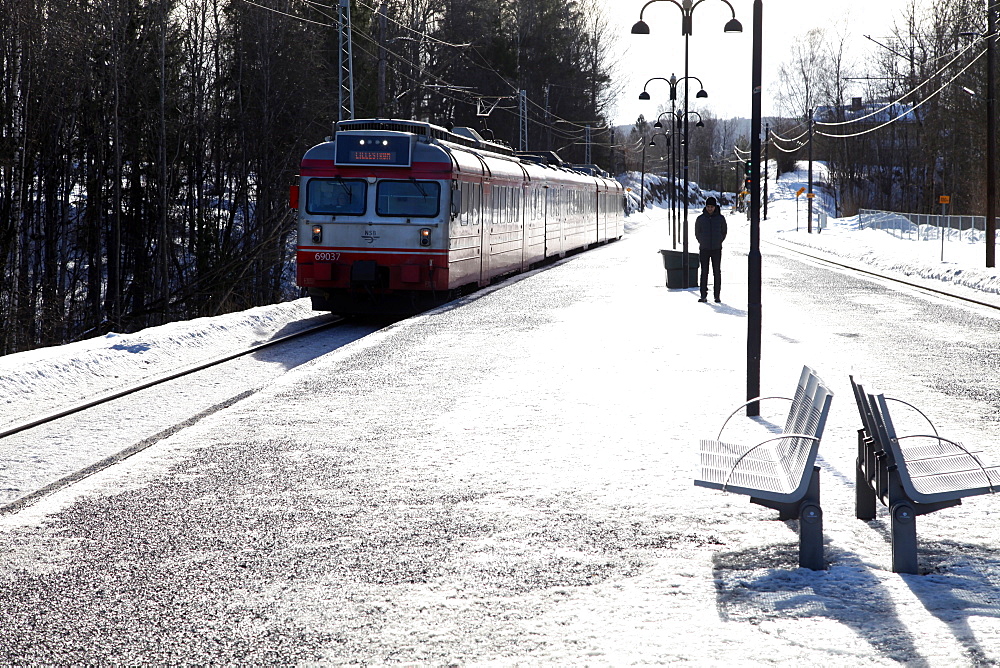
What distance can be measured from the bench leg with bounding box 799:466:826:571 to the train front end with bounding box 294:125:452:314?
1448 centimetres

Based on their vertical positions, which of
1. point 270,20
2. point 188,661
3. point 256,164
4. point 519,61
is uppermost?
point 519,61

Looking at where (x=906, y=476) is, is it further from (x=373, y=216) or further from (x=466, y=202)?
(x=466, y=202)

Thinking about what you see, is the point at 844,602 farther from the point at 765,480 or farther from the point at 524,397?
the point at 524,397

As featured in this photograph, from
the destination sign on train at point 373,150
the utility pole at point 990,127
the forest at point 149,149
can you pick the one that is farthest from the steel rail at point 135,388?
the utility pole at point 990,127

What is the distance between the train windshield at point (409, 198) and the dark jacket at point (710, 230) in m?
4.85

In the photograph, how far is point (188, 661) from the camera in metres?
4.37

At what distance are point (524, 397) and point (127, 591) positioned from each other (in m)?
5.67

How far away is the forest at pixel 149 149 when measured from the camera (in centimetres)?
2844

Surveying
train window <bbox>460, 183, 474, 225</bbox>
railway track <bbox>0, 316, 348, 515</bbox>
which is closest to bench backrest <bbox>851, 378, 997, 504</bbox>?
railway track <bbox>0, 316, 348, 515</bbox>

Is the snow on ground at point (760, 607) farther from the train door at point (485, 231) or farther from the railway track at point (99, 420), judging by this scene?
the train door at point (485, 231)

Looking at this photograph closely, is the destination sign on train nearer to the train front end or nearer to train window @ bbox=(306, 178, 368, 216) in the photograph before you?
the train front end

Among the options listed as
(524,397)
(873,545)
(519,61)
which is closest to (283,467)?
(524,397)

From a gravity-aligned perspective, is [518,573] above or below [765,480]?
below

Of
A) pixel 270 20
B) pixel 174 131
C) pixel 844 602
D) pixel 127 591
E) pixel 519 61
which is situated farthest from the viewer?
pixel 519 61
